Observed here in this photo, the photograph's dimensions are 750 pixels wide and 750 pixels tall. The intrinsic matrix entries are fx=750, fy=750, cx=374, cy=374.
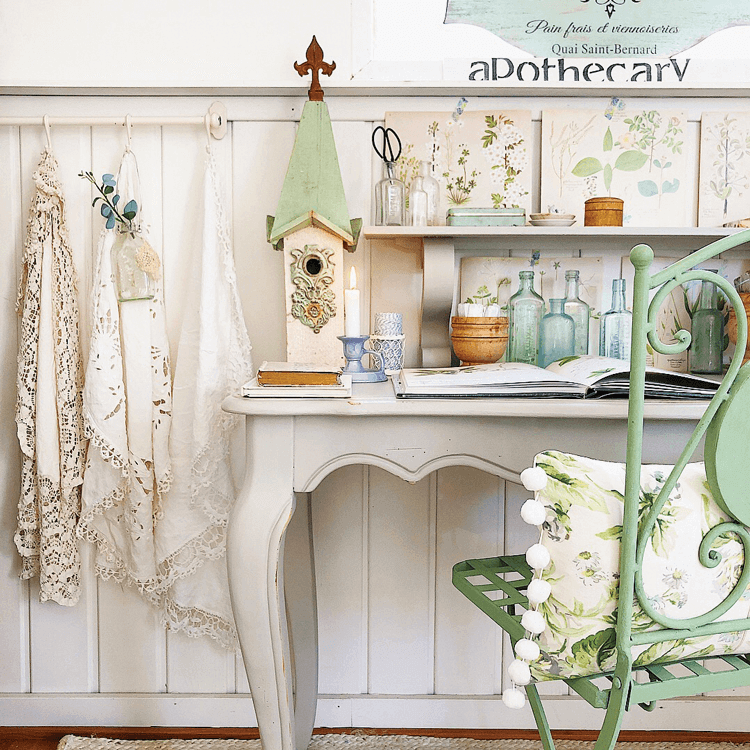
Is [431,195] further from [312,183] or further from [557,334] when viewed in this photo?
[557,334]

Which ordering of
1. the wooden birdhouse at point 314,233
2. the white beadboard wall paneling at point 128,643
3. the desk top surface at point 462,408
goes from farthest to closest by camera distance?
the white beadboard wall paneling at point 128,643 < the wooden birdhouse at point 314,233 < the desk top surface at point 462,408

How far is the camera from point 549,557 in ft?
3.01

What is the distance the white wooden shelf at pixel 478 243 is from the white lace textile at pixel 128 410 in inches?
20.9

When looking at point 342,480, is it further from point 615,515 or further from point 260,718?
point 615,515

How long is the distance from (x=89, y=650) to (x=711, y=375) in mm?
1531

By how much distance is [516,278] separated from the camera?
1667 mm

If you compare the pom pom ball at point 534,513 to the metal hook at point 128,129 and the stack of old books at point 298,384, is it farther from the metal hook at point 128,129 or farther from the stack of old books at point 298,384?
the metal hook at point 128,129

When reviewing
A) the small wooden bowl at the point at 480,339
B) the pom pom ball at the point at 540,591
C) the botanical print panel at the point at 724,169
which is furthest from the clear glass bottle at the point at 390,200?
the pom pom ball at the point at 540,591

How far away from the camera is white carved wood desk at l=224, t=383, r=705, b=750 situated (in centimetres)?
119

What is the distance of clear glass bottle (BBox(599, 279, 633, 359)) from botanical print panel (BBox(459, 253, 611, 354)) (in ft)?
0.21

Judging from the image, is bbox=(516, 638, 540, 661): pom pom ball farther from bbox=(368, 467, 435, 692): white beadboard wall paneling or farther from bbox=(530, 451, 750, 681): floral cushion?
bbox=(368, 467, 435, 692): white beadboard wall paneling

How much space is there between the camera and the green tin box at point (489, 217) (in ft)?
4.88

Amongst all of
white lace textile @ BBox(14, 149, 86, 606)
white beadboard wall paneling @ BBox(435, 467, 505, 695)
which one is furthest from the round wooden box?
white lace textile @ BBox(14, 149, 86, 606)

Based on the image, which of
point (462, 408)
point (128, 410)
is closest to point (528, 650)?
point (462, 408)
